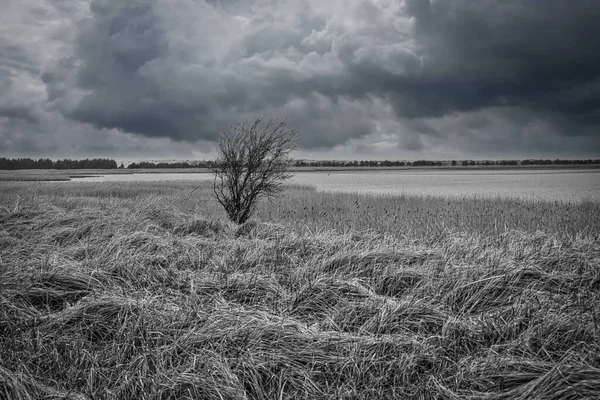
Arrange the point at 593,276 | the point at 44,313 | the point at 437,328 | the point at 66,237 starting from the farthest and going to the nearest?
the point at 66,237, the point at 593,276, the point at 44,313, the point at 437,328

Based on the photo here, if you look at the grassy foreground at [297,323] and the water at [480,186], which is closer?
the grassy foreground at [297,323]

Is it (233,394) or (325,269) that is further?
(325,269)

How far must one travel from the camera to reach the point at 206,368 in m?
3.54

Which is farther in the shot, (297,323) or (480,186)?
(480,186)

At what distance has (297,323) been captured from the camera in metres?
4.30

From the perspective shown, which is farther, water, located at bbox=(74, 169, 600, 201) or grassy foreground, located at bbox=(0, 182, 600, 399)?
water, located at bbox=(74, 169, 600, 201)

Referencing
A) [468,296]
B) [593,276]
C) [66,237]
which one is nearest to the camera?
[468,296]

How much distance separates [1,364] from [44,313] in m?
1.33

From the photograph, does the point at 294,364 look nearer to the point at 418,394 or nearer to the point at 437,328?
the point at 418,394

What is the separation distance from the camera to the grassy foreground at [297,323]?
3.38m

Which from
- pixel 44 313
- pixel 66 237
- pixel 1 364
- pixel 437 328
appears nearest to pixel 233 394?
pixel 1 364

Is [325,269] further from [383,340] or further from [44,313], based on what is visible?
[44,313]

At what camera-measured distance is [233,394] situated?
3.25m

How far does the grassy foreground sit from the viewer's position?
3383 millimetres
